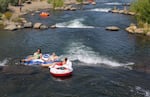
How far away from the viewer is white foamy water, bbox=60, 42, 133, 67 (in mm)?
46000

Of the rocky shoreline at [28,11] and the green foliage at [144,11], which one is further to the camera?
the rocky shoreline at [28,11]

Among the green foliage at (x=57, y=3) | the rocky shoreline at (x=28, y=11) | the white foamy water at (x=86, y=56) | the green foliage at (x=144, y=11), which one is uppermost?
the green foliage at (x=144, y=11)

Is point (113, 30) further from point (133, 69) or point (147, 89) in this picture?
point (147, 89)

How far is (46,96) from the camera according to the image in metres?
34.2

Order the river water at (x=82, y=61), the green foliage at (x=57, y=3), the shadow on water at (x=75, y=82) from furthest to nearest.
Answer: the green foliage at (x=57, y=3) → the river water at (x=82, y=61) → the shadow on water at (x=75, y=82)

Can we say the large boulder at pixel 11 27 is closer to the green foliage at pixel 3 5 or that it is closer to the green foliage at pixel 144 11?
the green foliage at pixel 3 5

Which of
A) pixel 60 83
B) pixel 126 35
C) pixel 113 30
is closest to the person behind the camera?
pixel 60 83

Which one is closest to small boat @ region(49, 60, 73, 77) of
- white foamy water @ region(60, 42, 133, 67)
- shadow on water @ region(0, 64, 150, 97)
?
shadow on water @ region(0, 64, 150, 97)

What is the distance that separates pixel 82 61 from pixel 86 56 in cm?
243

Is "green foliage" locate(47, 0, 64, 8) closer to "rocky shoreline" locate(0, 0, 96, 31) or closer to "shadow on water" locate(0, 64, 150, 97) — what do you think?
"rocky shoreline" locate(0, 0, 96, 31)

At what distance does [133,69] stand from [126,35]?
23654 millimetres

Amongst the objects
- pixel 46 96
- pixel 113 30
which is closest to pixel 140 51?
pixel 113 30

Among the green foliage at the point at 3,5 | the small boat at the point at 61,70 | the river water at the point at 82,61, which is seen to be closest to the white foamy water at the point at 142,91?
the river water at the point at 82,61

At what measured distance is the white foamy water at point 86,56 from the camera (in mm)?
46000
